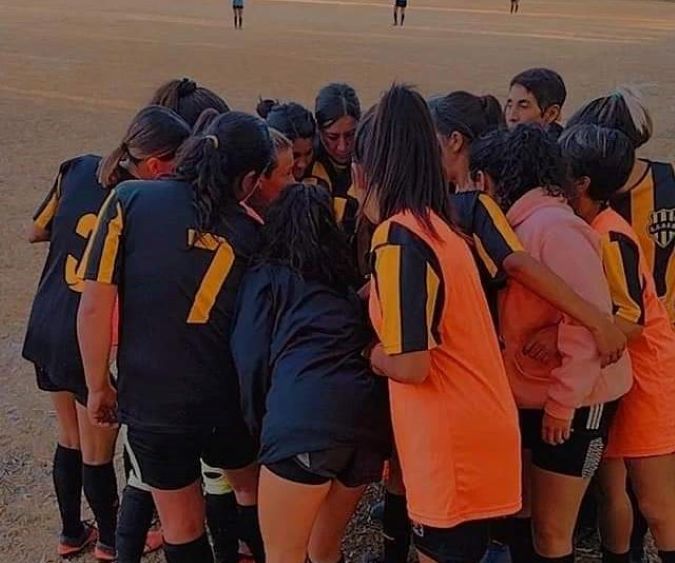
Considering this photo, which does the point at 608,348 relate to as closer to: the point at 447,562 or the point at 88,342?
the point at 447,562

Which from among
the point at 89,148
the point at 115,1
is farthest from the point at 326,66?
the point at 115,1

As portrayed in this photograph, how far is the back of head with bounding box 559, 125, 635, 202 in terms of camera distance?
123 inches

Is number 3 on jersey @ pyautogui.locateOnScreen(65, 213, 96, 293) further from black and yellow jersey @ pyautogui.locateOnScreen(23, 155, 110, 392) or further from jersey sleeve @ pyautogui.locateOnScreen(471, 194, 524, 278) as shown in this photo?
jersey sleeve @ pyautogui.locateOnScreen(471, 194, 524, 278)

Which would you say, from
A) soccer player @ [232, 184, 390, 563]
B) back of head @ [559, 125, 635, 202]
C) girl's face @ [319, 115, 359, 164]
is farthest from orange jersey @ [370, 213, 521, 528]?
girl's face @ [319, 115, 359, 164]

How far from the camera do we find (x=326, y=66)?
71.0 ft

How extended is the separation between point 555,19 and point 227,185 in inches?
1598

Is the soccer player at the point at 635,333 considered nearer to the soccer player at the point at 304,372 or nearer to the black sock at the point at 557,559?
the black sock at the point at 557,559

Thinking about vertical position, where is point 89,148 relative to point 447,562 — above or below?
below

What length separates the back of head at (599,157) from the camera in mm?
3123

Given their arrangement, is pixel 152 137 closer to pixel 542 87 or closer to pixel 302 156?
pixel 302 156

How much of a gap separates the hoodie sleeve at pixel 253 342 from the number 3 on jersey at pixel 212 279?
71 mm

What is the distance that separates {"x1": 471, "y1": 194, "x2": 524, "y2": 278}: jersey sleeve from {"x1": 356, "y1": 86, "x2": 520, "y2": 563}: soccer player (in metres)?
0.19

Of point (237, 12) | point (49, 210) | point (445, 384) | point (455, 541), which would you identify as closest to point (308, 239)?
point (445, 384)

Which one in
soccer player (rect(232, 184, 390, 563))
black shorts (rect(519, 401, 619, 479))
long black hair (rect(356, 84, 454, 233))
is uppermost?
long black hair (rect(356, 84, 454, 233))
